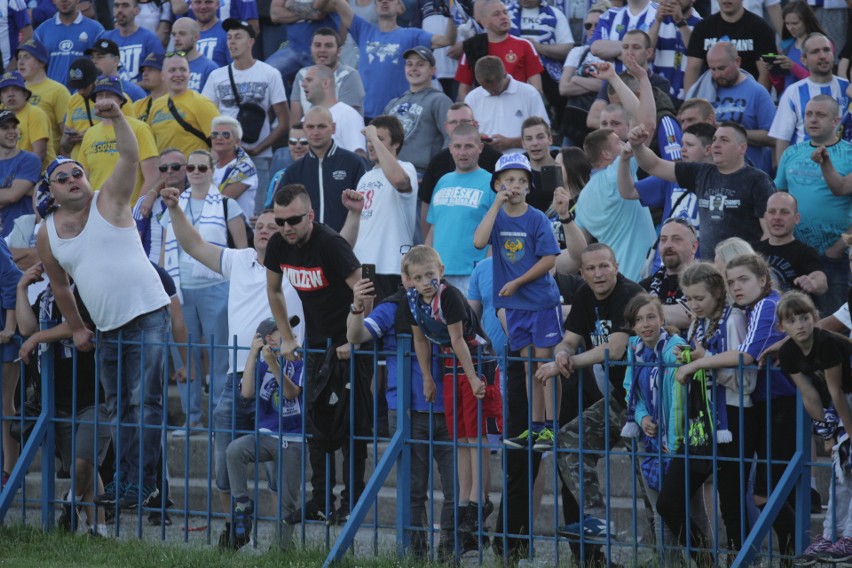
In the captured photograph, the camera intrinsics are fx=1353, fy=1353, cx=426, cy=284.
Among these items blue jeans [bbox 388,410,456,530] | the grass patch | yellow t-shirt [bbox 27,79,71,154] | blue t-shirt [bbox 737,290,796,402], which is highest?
yellow t-shirt [bbox 27,79,71,154]

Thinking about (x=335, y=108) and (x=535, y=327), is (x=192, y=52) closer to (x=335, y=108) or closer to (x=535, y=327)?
(x=335, y=108)

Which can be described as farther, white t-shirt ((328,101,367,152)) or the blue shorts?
white t-shirt ((328,101,367,152))

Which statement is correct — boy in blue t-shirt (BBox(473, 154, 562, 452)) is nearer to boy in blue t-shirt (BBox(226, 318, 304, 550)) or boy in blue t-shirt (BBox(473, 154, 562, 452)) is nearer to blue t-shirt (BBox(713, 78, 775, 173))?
boy in blue t-shirt (BBox(226, 318, 304, 550))

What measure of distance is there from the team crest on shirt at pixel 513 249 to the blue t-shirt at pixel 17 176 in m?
5.58

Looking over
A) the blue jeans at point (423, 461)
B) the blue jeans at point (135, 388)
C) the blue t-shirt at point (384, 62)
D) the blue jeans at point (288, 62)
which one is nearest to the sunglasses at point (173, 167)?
the blue t-shirt at point (384, 62)

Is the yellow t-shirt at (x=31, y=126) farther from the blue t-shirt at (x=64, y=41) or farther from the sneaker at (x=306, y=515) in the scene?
the sneaker at (x=306, y=515)

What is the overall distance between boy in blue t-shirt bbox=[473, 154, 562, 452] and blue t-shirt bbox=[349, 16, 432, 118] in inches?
168

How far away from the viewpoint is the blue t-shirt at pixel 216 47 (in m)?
13.9

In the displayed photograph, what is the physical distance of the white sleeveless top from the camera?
8547 millimetres

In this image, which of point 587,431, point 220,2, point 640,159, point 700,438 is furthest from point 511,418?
point 220,2

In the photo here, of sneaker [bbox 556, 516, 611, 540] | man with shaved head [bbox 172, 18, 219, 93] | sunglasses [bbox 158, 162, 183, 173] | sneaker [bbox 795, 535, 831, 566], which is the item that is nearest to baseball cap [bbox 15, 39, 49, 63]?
man with shaved head [bbox 172, 18, 219, 93]

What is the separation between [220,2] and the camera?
14.4 metres

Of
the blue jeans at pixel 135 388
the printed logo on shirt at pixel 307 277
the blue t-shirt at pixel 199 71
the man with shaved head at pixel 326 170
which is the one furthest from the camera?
the blue t-shirt at pixel 199 71

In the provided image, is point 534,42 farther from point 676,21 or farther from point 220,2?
point 220,2
